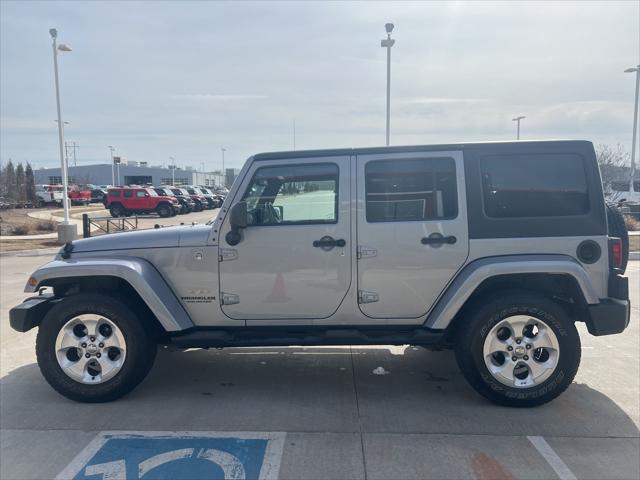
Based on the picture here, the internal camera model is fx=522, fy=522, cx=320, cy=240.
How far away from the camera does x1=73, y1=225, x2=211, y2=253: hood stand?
4.27 metres

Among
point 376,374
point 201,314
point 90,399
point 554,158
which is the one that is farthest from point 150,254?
point 554,158

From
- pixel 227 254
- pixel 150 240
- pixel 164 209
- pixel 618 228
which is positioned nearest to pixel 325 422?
pixel 227 254

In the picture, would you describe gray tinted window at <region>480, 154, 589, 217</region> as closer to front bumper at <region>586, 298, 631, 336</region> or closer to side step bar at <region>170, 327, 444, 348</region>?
front bumper at <region>586, 298, 631, 336</region>

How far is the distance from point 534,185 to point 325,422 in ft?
8.01

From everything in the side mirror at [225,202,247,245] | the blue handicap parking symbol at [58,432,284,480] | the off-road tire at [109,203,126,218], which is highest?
the side mirror at [225,202,247,245]

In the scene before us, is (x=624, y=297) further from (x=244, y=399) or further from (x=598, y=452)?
(x=244, y=399)

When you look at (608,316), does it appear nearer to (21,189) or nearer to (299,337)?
(299,337)

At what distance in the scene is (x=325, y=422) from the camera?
3.84m

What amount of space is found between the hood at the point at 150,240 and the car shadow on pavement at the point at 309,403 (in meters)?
Answer: 1.26

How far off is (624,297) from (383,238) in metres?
1.91

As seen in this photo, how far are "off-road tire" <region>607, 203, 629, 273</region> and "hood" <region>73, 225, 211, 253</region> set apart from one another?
334cm

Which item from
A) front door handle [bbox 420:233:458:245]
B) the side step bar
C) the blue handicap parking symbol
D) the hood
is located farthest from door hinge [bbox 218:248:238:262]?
front door handle [bbox 420:233:458:245]

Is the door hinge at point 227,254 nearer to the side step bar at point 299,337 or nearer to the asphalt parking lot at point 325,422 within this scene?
the side step bar at point 299,337

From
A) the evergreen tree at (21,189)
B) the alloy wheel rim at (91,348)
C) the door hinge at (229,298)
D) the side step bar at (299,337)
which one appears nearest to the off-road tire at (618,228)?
the side step bar at (299,337)
